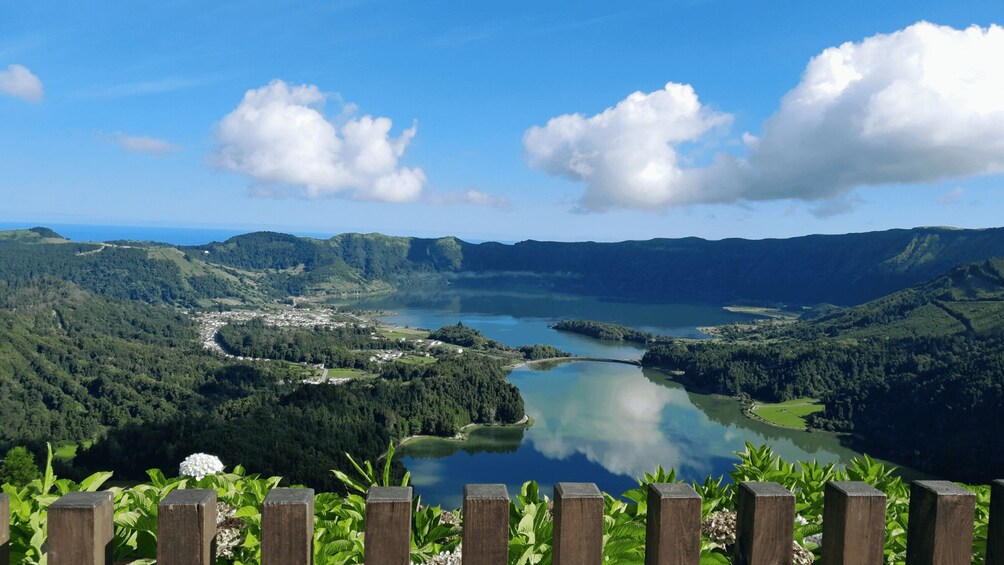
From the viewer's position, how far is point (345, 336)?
94.8 meters

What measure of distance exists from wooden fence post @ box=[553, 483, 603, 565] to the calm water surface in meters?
24.0

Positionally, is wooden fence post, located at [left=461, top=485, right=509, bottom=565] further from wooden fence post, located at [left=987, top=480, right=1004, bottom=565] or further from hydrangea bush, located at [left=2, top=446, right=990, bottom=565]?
wooden fence post, located at [left=987, top=480, right=1004, bottom=565]

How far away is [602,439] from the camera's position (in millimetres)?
44969

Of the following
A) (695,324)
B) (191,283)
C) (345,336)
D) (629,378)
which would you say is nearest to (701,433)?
(629,378)

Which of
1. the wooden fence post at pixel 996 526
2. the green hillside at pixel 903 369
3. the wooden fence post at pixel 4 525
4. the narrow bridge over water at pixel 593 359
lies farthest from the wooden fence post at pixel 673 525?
the narrow bridge over water at pixel 593 359

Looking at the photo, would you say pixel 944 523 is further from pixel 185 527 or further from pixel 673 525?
pixel 185 527

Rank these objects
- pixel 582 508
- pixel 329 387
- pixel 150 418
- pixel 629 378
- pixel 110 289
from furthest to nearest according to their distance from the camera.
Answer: pixel 110 289 → pixel 629 378 → pixel 150 418 → pixel 329 387 → pixel 582 508

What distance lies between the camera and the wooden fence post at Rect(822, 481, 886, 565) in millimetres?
1729

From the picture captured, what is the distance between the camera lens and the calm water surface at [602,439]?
38.2 meters

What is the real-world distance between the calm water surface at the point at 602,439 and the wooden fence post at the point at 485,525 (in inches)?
947

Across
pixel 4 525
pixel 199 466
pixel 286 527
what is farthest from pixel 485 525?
pixel 199 466

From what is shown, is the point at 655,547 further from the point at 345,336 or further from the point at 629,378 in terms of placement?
the point at 345,336

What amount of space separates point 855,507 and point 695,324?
126913mm

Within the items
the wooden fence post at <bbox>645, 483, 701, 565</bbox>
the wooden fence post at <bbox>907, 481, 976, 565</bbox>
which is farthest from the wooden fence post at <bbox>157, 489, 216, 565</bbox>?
the wooden fence post at <bbox>907, 481, 976, 565</bbox>
